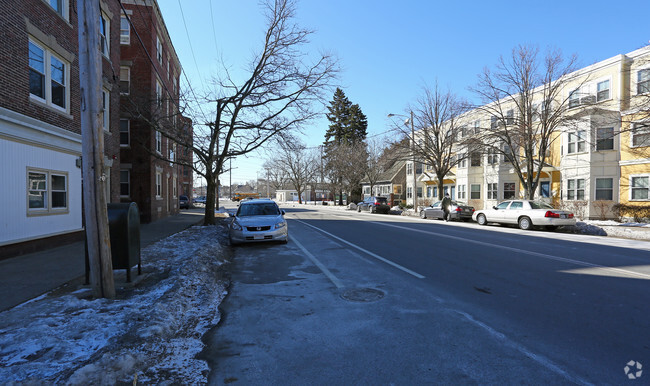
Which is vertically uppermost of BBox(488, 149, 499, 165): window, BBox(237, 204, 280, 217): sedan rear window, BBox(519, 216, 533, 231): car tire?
BBox(488, 149, 499, 165): window

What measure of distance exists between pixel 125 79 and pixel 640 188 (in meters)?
29.9

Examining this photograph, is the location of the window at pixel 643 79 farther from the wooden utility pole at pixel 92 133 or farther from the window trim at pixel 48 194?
the window trim at pixel 48 194

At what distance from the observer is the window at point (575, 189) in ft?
76.2

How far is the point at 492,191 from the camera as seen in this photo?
3108 cm

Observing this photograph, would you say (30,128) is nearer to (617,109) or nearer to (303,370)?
(303,370)

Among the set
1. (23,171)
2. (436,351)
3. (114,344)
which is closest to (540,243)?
(436,351)

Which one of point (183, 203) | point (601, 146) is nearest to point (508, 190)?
point (601, 146)

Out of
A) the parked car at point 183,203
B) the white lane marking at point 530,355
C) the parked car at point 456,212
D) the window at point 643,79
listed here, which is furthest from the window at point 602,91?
the parked car at point 183,203

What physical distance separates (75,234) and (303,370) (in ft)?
37.8

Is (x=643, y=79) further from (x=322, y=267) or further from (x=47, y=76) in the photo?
(x=47, y=76)

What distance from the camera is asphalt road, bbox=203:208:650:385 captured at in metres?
3.33

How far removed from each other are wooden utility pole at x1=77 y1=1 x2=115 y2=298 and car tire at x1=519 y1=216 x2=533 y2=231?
17.5m

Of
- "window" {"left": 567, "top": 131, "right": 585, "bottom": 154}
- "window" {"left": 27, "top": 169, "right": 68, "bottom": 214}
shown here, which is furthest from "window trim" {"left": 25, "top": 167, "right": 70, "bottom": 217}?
"window" {"left": 567, "top": 131, "right": 585, "bottom": 154}

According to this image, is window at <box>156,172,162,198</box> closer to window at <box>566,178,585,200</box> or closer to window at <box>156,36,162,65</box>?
window at <box>156,36,162,65</box>
